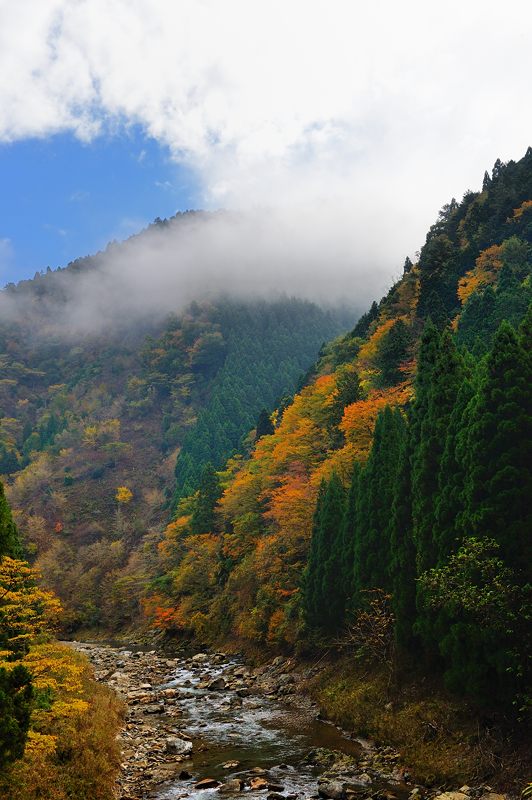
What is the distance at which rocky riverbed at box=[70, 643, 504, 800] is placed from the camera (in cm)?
1891

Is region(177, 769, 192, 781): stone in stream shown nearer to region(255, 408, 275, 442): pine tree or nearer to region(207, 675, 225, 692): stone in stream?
region(207, 675, 225, 692): stone in stream

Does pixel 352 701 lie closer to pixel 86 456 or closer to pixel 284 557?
pixel 284 557

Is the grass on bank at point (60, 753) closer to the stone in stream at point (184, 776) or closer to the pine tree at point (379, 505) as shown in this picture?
the stone in stream at point (184, 776)

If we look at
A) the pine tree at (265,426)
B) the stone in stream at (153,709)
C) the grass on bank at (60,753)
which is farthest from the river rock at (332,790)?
the pine tree at (265,426)

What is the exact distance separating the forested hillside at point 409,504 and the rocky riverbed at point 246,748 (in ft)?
12.3

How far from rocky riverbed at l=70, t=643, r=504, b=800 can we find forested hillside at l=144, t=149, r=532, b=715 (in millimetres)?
3740

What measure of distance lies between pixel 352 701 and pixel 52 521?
99.4 metres

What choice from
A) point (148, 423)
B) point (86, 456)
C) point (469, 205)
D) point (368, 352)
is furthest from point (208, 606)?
point (148, 423)

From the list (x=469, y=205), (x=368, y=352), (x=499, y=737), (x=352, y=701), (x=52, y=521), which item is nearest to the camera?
(x=499, y=737)

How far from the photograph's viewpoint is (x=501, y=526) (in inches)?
747

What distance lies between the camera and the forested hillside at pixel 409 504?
19.0 meters

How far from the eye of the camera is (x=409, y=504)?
27562 millimetres

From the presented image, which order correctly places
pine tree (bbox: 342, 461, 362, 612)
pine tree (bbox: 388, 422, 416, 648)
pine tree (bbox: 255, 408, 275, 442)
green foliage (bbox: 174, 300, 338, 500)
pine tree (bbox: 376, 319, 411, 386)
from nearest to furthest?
pine tree (bbox: 388, 422, 416, 648) → pine tree (bbox: 342, 461, 362, 612) → pine tree (bbox: 376, 319, 411, 386) → pine tree (bbox: 255, 408, 275, 442) → green foliage (bbox: 174, 300, 338, 500)

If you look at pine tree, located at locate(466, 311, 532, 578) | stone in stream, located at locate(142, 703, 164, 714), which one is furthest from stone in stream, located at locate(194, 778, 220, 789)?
pine tree, located at locate(466, 311, 532, 578)
